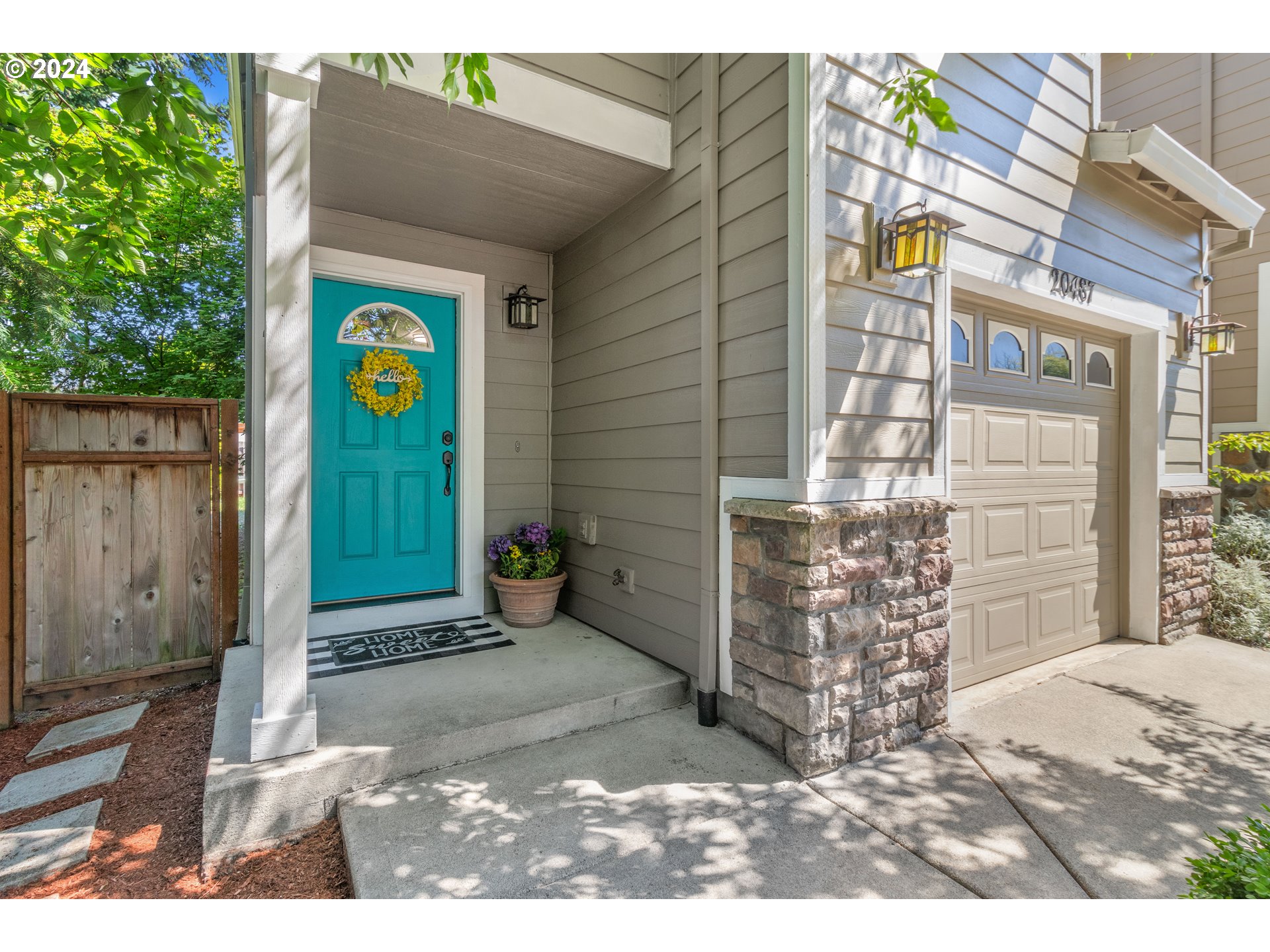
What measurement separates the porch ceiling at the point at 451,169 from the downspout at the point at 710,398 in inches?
14.8

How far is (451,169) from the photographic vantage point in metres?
2.72

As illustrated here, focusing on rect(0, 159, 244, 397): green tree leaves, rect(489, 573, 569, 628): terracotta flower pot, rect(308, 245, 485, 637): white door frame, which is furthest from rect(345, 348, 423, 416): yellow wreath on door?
rect(0, 159, 244, 397): green tree leaves

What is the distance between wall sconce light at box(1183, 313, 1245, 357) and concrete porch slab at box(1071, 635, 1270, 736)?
1.92 m

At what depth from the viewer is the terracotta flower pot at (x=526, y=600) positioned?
11.1 ft

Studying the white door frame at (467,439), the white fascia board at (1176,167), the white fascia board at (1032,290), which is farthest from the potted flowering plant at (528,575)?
the white fascia board at (1176,167)

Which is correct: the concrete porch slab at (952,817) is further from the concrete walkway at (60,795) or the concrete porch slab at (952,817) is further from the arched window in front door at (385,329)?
the arched window in front door at (385,329)

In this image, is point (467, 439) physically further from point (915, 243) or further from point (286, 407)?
point (915, 243)

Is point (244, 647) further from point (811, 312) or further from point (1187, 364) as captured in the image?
point (1187, 364)

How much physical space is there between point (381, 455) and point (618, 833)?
8.06 ft

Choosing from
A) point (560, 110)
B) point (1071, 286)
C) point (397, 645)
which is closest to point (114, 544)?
point (397, 645)

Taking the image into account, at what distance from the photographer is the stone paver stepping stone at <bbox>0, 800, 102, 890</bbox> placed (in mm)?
1677

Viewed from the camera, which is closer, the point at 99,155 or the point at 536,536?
the point at 99,155
